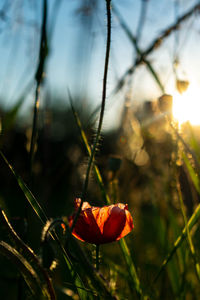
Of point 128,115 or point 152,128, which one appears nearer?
point 128,115

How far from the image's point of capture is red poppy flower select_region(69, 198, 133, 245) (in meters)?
0.49

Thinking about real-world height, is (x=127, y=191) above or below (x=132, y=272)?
above

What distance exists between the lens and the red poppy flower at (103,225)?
1.60ft

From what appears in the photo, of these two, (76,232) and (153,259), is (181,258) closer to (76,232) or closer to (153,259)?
(76,232)

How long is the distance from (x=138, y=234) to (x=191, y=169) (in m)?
0.87

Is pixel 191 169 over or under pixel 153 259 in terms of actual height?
over

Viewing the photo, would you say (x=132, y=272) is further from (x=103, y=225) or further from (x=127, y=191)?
(x=127, y=191)

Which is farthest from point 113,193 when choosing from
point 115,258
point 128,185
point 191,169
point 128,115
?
point 115,258

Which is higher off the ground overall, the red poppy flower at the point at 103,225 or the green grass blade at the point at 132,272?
the red poppy flower at the point at 103,225

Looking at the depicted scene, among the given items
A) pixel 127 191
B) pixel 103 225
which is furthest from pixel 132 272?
pixel 127 191

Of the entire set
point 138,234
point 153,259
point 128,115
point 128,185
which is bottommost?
point 153,259

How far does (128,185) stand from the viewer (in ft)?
3.86

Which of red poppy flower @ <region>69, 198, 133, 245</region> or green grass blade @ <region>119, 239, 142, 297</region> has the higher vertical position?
red poppy flower @ <region>69, 198, 133, 245</region>

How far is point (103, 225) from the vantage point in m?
0.53
